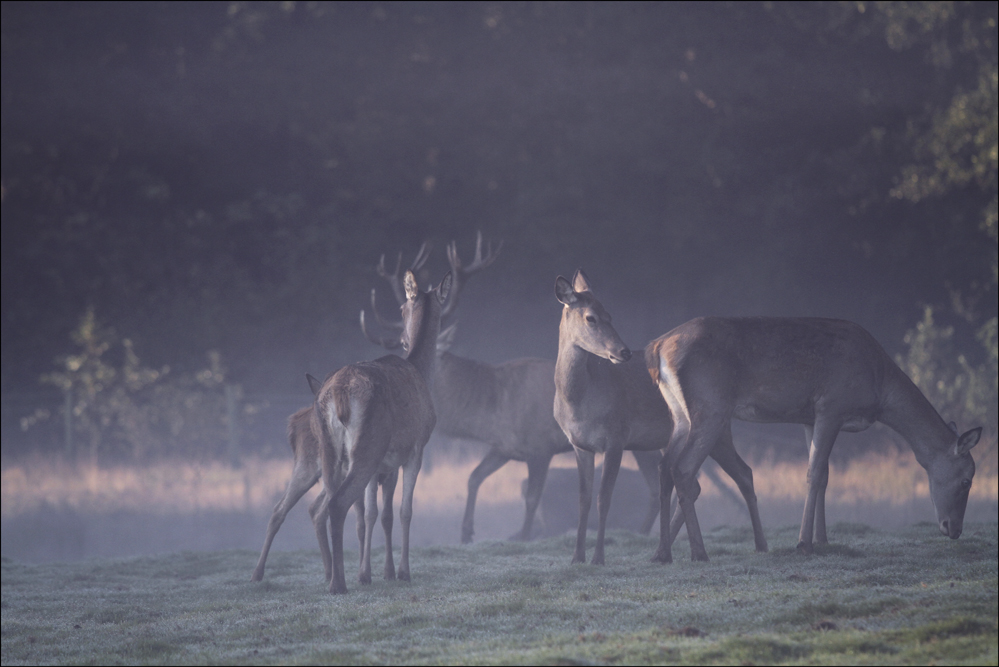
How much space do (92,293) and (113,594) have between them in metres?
15.1

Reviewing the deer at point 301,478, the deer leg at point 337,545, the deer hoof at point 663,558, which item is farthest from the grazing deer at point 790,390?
the deer at point 301,478

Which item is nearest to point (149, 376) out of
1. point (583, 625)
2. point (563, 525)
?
point (563, 525)

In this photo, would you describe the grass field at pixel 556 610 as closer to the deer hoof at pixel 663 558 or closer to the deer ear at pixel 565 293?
the deer hoof at pixel 663 558

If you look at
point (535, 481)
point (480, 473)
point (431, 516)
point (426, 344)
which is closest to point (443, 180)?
point (431, 516)

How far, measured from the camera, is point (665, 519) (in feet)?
32.9

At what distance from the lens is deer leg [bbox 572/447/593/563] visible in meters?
10.2

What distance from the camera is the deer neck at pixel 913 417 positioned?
10227mm

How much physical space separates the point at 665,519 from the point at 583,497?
90 cm

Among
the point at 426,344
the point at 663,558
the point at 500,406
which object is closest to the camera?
the point at 663,558

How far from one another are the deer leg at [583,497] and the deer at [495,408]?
2736 mm

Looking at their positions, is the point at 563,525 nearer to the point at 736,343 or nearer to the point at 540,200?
the point at 736,343

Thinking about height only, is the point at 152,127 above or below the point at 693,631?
above

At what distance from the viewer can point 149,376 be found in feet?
78.7

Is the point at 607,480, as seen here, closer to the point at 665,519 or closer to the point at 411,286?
the point at 665,519
